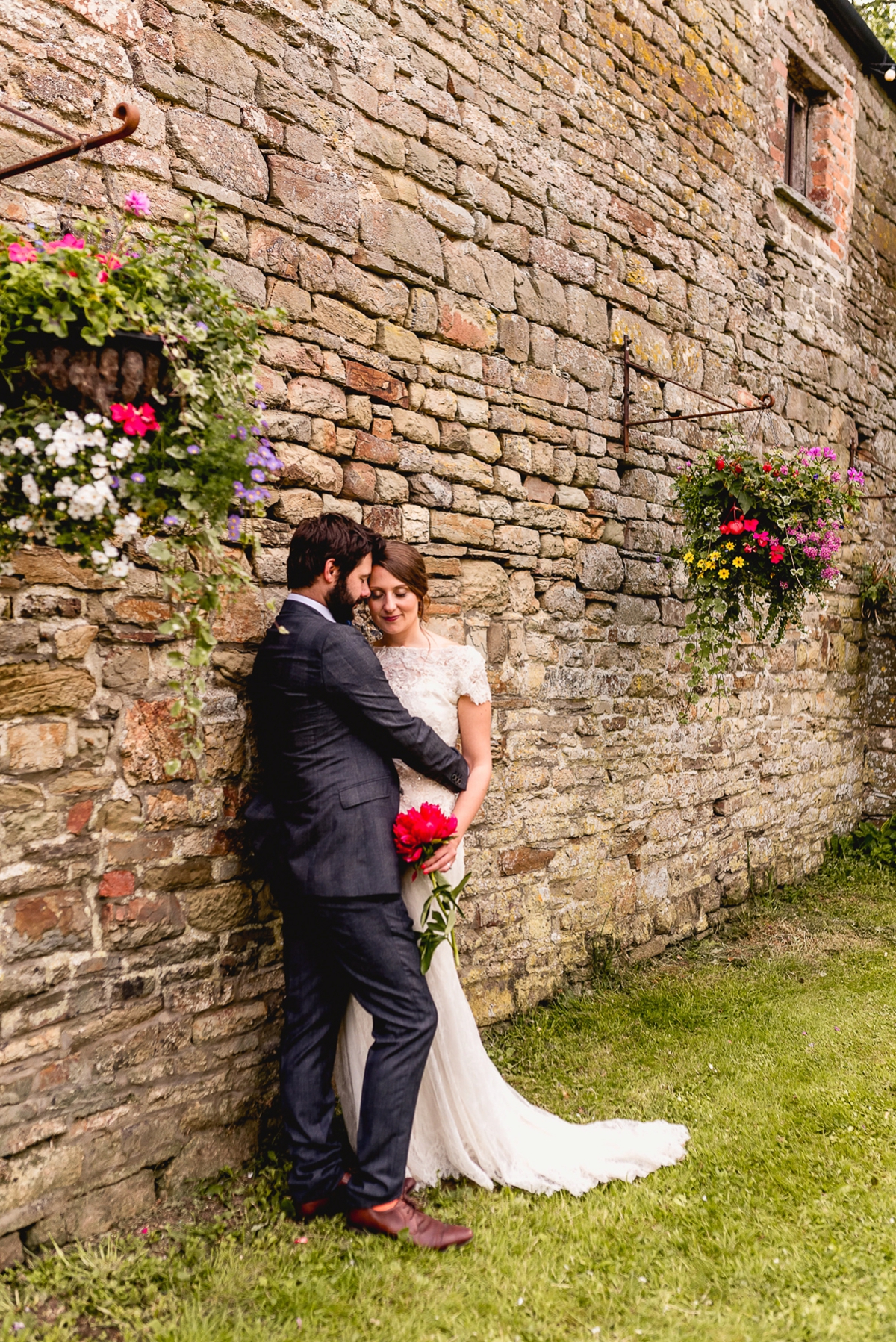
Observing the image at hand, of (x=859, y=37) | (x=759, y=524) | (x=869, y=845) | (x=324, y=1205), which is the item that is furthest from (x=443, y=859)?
(x=859, y=37)

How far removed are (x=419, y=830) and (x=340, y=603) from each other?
0.72 meters

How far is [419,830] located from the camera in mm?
2736

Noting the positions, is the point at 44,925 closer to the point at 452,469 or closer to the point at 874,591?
the point at 452,469

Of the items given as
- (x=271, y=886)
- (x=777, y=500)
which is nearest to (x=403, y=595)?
(x=271, y=886)

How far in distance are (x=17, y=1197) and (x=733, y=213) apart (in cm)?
605

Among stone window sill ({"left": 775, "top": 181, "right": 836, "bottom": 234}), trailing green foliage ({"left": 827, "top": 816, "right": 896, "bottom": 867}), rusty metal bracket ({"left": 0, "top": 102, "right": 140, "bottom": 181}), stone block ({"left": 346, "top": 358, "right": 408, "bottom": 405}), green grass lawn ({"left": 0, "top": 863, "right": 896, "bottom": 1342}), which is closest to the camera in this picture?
rusty metal bracket ({"left": 0, "top": 102, "right": 140, "bottom": 181})

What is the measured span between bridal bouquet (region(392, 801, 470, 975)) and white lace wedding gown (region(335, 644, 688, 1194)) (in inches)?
2.0

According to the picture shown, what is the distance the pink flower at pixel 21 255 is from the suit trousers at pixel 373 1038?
68.9 inches

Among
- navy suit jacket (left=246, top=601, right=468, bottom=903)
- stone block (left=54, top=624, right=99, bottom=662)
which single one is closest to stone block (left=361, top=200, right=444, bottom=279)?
navy suit jacket (left=246, top=601, right=468, bottom=903)

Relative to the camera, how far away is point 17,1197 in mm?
2402

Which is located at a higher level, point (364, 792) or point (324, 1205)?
point (364, 792)

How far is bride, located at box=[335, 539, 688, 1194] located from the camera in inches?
118

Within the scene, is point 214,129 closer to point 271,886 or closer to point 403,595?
point 403,595

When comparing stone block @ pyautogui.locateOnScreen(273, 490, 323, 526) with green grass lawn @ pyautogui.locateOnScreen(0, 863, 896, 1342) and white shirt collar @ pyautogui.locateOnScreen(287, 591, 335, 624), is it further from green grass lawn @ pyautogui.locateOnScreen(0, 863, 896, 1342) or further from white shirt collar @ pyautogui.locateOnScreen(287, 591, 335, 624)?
green grass lawn @ pyautogui.locateOnScreen(0, 863, 896, 1342)
